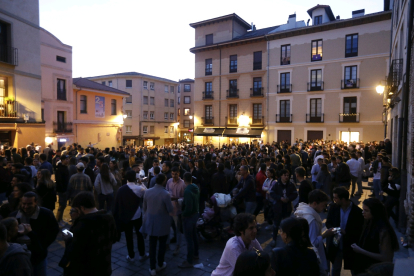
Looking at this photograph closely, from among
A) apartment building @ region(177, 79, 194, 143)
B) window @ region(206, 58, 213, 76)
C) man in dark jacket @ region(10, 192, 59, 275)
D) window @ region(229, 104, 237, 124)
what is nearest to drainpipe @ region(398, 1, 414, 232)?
man in dark jacket @ region(10, 192, 59, 275)

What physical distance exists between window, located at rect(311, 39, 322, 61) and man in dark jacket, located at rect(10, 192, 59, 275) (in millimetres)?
27328

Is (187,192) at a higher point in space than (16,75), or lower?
lower

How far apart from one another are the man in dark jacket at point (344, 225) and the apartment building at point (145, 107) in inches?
1504

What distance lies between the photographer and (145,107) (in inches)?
1699

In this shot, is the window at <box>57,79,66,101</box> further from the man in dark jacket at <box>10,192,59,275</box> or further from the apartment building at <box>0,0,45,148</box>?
the man in dark jacket at <box>10,192,59,275</box>

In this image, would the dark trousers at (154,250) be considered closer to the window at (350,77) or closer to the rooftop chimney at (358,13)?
the window at (350,77)

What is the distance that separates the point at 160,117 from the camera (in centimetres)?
4547

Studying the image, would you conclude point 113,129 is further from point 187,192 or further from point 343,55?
point 187,192

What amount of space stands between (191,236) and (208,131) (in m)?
27.7

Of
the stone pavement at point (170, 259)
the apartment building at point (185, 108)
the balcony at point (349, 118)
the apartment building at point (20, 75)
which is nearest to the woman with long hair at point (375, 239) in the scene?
the stone pavement at point (170, 259)

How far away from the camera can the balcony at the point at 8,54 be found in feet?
46.5

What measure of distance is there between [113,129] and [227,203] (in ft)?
83.4

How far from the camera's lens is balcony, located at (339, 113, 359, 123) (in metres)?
24.3

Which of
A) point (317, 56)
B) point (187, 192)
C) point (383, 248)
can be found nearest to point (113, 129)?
point (317, 56)
